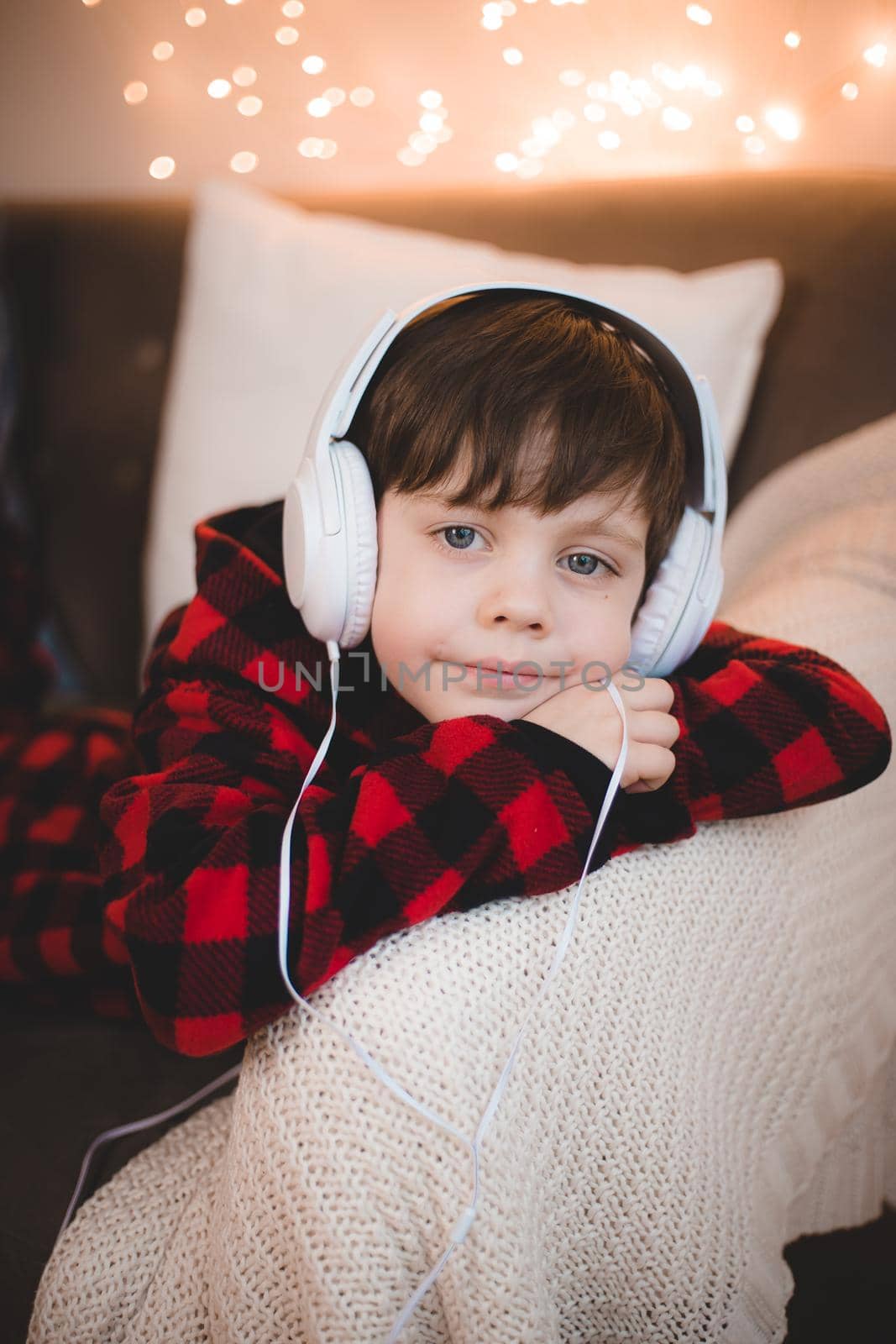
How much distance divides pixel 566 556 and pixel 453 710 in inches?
5.9

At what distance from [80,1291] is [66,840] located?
0.47m

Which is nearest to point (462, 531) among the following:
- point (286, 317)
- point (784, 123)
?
point (286, 317)

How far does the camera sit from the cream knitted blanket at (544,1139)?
0.47 metres

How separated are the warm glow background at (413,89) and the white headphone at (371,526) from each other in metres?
0.62

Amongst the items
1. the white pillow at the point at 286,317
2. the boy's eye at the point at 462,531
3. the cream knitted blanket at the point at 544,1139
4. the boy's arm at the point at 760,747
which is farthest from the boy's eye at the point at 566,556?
the white pillow at the point at 286,317

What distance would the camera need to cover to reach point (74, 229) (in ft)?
4.52

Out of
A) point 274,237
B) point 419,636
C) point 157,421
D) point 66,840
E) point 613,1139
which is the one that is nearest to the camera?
point 613,1139

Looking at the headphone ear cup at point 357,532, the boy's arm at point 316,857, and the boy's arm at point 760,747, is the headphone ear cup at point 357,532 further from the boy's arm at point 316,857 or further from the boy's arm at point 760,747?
the boy's arm at point 760,747

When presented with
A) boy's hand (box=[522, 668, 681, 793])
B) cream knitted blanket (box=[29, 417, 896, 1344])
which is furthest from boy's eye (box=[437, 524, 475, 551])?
cream knitted blanket (box=[29, 417, 896, 1344])

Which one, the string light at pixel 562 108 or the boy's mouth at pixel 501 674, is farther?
the string light at pixel 562 108

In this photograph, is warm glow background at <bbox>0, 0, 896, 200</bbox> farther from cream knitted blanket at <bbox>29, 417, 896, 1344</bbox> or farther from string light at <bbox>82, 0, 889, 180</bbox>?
cream knitted blanket at <bbox>29, 417, 896, 1344</bbox>

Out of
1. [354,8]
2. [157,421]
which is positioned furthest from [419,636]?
[354,8]

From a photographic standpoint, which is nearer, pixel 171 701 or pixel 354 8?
pixel 171 701

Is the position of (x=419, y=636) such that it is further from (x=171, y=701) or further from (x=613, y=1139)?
(x=613, y=1139)
